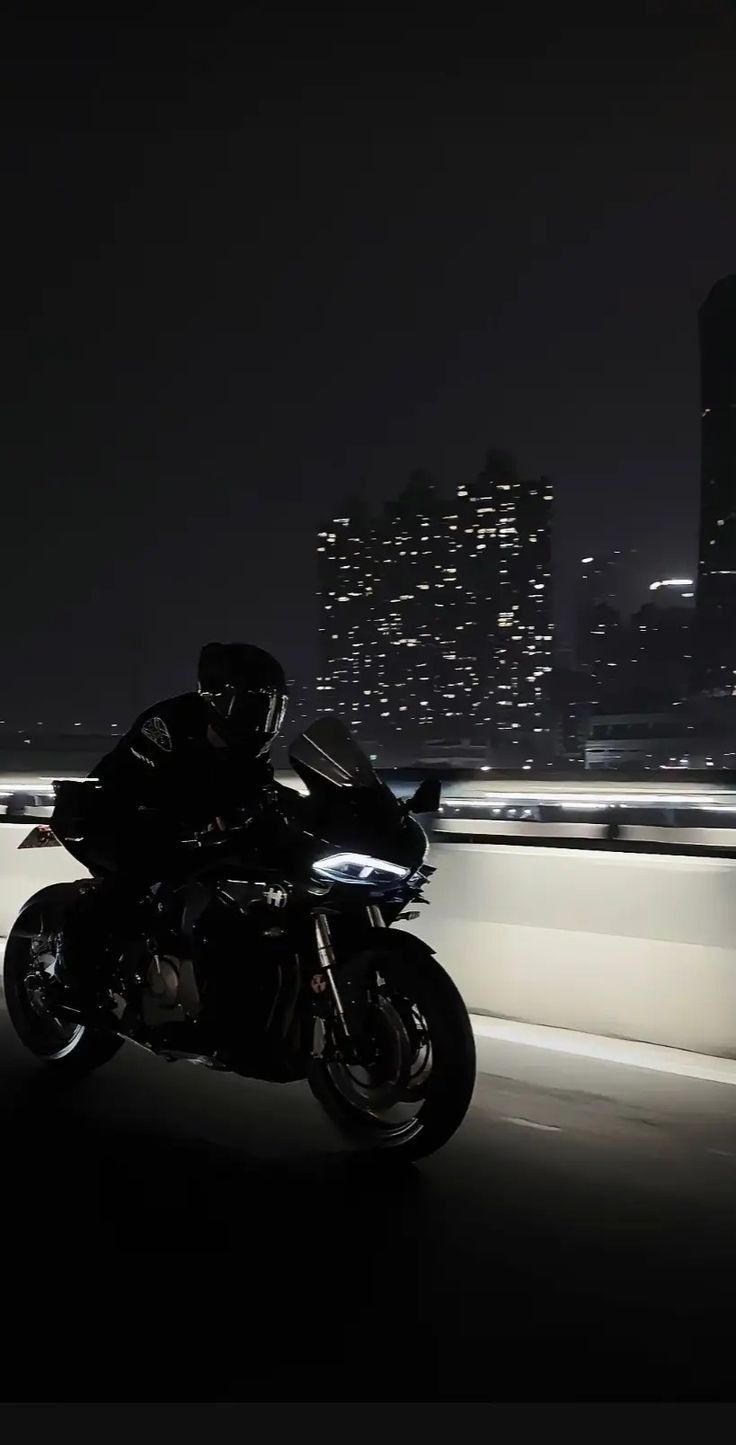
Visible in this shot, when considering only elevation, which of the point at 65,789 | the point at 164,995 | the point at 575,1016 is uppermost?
the point at 65,789

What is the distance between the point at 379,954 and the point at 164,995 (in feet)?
3.57

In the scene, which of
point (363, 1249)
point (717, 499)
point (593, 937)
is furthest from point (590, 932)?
point (717, 499)

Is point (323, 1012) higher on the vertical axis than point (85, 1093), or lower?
higher

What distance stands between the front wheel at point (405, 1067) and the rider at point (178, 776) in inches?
43.7

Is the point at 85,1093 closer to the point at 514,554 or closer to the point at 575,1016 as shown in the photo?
the point at 575,1016

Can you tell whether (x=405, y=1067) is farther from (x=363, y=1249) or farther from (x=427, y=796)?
(x=427, y=796)

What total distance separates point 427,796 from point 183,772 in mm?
1042

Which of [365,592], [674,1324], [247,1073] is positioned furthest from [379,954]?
[365,592]

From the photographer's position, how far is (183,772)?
6160 millimetres

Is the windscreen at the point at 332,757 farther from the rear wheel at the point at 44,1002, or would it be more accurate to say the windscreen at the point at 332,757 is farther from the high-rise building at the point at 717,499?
the high-rise building at the point at 717,499

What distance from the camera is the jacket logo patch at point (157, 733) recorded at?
6202 mm

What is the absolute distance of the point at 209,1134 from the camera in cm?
598

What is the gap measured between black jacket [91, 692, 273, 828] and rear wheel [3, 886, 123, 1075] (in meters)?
0.95

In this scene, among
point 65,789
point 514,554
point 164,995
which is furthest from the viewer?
point 514,554
